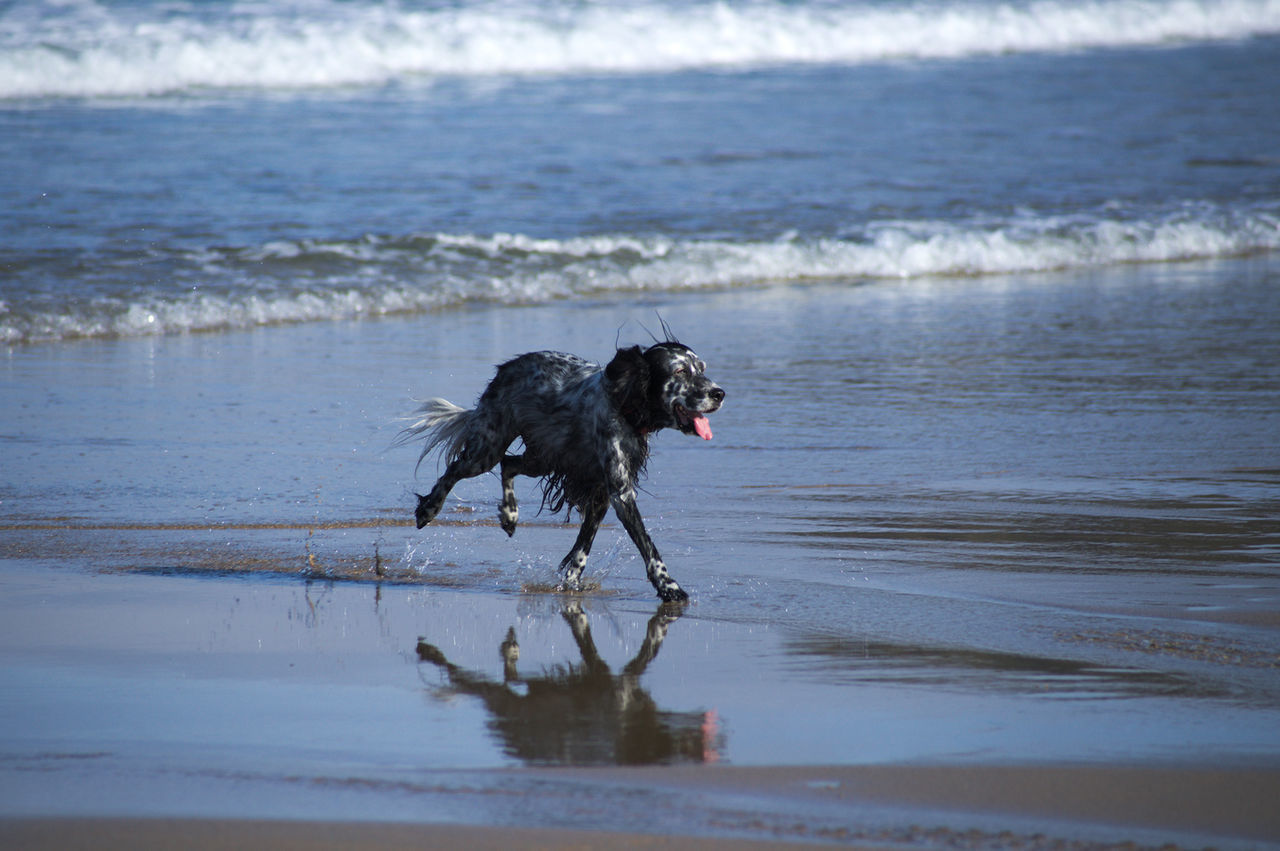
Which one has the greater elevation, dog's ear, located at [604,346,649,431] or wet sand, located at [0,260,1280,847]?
dog's ear, located at [604,346,649,431]

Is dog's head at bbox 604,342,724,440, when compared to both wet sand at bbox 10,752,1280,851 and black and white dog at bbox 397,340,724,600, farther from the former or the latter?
wet sand at bbox 10,752,1280,851

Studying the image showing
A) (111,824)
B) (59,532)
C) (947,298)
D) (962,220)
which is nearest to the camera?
(111,824)

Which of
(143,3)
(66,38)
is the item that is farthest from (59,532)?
(143,3)

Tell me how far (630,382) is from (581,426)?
385 millimetres

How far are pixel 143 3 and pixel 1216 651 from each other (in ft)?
88.3

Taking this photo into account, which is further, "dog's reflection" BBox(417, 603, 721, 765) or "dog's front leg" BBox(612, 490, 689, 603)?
"dog's front leg" BBox(612, 490, 689, 603)

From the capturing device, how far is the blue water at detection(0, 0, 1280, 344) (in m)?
12.6

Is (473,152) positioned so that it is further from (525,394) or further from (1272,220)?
(525,394)

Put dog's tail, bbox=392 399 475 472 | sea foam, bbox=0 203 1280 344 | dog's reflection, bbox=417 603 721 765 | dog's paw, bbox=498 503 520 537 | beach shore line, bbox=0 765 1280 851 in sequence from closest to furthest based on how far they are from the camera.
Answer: beach shore line, bbox=0 765 1280 851 < dog's reflection, bbox=417 603 721 765 < dog's paw, bbox=498 503 520 537 < dog's tail, bbox=392 399 475 472 < sea foam, bbox=0 203 1280 344

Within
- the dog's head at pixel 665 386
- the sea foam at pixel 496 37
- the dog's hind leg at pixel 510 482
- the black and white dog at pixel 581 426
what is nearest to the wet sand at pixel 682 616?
the dog's hind leg at pixel 510 482

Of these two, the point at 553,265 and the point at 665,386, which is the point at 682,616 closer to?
the point at 665,386

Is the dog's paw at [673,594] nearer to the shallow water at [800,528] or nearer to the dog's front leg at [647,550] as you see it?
the dog's front leg at [647,550]

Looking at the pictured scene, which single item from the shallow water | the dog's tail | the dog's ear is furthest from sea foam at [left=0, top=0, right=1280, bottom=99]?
the dog's ear

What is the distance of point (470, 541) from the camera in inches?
239
